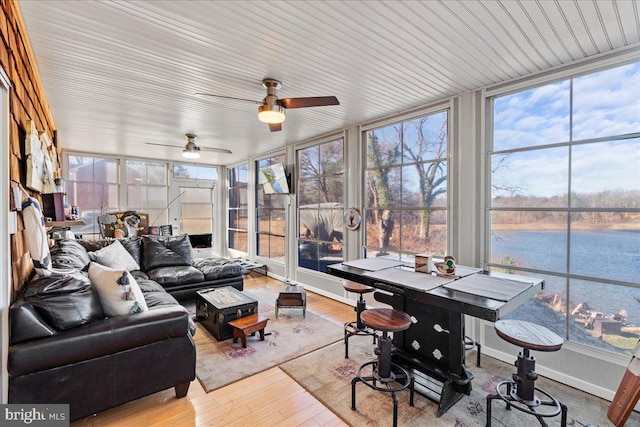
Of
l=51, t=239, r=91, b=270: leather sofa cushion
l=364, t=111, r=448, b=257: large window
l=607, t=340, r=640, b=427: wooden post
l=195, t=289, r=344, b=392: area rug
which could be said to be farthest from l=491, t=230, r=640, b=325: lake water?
l=51, t=239, r=91, b=270: leather sofa cushion

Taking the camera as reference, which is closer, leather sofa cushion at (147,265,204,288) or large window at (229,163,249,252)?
leather sofa cushion at (147,265,204,288)

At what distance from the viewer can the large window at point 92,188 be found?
5969 millimetres

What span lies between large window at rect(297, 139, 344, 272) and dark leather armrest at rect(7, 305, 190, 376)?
2817 millimetres

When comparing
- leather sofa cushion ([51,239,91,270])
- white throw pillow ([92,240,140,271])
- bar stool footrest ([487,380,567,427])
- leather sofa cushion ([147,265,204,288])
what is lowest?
bar stool footrest ([487,380,567,427])

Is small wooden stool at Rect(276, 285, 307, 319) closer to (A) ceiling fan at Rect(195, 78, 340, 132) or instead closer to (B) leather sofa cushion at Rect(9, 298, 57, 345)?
(A) ceiling fan at Rect(195, 78, 340, 132)

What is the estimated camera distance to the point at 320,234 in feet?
16.2

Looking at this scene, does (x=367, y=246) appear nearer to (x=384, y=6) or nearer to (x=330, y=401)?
(x=330, y=401)

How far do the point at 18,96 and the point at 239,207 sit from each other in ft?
17.7

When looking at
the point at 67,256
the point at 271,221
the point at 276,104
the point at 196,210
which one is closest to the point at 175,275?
the point at 67,256

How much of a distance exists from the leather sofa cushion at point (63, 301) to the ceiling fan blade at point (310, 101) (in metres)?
2.01

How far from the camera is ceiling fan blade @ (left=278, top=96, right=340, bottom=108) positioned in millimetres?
2494

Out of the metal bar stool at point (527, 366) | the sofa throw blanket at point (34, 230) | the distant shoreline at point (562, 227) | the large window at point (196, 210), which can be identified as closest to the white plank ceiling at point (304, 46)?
the sofa throw blanket at point (34, 230)

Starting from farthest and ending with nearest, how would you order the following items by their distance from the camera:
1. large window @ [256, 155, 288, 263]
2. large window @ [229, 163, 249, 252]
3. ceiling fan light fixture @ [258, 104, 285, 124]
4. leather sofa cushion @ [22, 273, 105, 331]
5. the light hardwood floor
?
large window @ [229, 163, 249, 252]
large window @ [256, 155, 288, 263]
ceiling fan light fixture @ [258, 104, 285, 124]
the light hardwood floor
leather sofa cushion @ [22, 273, 105, 331]

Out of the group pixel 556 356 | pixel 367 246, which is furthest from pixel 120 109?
pixel 556 356
